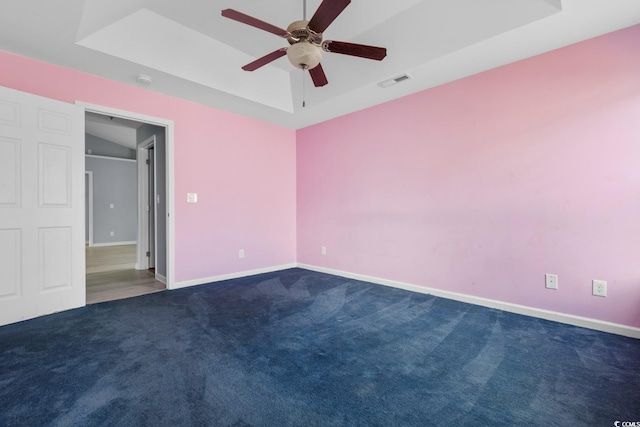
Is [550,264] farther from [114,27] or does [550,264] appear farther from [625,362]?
[114,27]

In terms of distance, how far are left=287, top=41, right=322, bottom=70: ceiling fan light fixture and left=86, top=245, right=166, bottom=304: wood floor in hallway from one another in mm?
3227

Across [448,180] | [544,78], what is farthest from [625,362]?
[544,78]

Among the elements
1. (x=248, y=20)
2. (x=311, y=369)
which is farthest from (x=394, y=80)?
(x=311, y=369)

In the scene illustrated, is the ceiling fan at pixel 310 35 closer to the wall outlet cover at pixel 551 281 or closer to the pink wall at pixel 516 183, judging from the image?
the pink wall at pixel 516 183

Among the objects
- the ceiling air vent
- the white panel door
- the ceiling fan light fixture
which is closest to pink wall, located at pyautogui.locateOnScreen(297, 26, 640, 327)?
the ceiling air vent

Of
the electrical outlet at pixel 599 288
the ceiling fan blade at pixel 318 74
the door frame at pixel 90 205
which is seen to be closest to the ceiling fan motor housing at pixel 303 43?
the ceiling fan blade at pixel 318 74

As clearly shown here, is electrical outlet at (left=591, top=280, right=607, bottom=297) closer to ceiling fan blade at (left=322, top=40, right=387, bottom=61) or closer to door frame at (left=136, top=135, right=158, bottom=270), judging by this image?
ceiling fan blade at (left=322, top=40, right=387, bottom=61)

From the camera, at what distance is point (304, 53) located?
1.92 meters

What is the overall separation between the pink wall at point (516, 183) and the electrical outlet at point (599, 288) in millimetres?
36

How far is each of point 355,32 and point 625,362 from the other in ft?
11.4

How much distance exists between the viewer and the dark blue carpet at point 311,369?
1.39m

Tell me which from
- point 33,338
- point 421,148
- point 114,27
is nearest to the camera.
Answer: point 33,338

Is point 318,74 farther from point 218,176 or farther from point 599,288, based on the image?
point 599,288

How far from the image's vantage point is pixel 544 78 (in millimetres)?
2602
